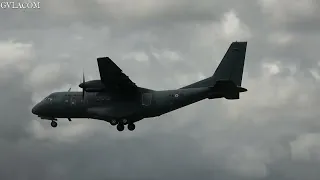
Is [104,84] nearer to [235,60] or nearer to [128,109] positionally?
[128,109]

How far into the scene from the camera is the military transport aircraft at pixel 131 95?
76125 millimetres

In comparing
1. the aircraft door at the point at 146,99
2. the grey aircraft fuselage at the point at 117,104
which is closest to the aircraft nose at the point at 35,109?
A: the grey aircraft fuselage at the point at 117,104

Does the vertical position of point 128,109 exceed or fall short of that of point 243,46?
it falls short

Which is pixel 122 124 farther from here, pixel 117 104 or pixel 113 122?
pixel 117 104

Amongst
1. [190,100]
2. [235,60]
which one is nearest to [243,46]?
[235,60]

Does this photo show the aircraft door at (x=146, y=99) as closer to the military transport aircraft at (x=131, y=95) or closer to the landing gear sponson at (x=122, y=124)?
the military transport aircraft at (x=131, y=95)

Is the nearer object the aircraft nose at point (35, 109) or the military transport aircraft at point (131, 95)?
the military transport aircraft at point (131, 95)

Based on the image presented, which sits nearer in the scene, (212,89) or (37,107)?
(212,89)

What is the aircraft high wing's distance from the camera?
74.9 meters

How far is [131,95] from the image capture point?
3095 inches

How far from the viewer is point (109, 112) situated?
78.9 meters

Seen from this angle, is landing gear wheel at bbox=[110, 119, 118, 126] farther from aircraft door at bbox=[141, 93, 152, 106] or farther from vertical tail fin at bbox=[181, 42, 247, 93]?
vertical tail fin at bbox=[181, 42, 247, 93]

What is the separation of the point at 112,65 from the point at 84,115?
788 centimetres

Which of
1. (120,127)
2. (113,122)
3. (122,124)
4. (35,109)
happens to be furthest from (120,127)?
(35,109)
